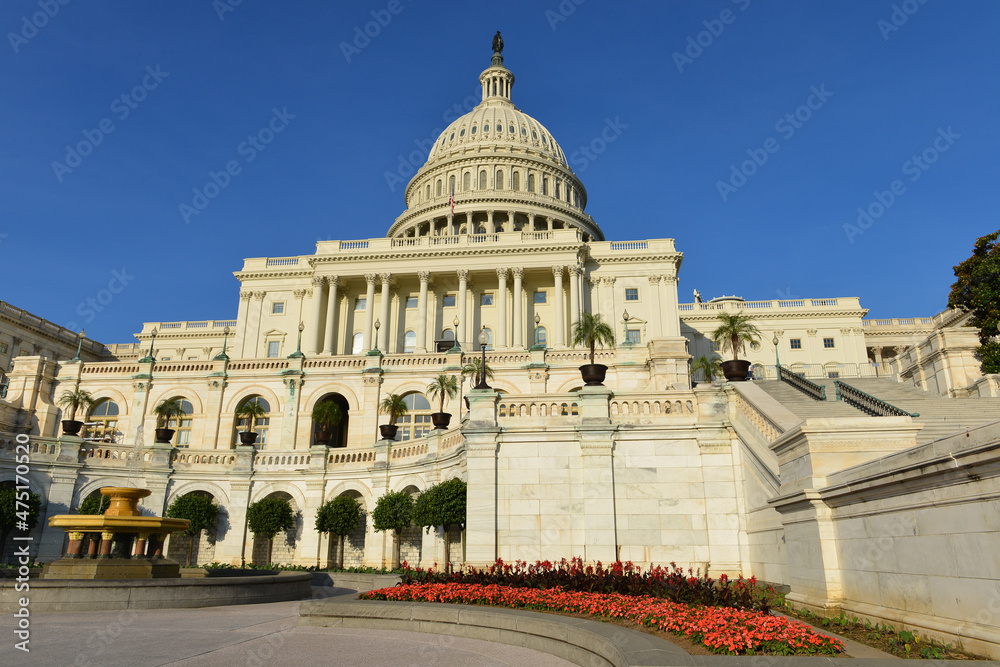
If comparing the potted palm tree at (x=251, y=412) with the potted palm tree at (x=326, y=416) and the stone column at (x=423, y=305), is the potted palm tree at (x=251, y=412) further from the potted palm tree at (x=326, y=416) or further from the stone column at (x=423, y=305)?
the stone column at (x=423, y=305)

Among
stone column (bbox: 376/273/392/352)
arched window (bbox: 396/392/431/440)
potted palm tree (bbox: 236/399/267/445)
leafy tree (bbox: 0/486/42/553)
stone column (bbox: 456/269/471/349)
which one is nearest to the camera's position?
A: leafy tree (bbox: 0/486/42/553)

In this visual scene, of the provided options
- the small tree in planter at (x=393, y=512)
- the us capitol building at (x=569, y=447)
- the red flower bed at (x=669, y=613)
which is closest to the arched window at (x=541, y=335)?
the us capitol building at (x=569, y=447)

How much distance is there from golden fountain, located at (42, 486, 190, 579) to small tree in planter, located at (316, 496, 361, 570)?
997 cm

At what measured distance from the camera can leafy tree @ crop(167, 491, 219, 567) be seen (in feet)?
107

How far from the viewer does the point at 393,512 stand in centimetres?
2881

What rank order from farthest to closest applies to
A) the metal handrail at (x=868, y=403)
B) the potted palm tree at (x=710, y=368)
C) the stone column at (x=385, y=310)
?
the stone column at (x=385, y=310) → the potted palm tree at (x=710, y=368) → the metal handrail at (x=868, y=403)

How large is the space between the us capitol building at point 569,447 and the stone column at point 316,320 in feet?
0.75

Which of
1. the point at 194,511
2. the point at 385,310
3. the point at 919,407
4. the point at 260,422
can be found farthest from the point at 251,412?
the point at 919,407

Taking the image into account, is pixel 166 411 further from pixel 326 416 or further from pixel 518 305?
pixel 518 305

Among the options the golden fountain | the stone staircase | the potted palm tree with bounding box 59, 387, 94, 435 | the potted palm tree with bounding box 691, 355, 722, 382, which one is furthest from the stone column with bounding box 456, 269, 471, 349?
the golden fountain

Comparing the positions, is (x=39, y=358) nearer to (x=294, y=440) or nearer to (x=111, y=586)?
(x=294, y=440)

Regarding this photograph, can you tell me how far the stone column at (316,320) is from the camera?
253 feet

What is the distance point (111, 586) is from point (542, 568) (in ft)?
34.1

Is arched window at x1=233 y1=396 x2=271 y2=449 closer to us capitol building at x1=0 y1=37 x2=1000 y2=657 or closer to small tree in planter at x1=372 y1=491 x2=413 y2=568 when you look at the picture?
us capitol building at x1=0 y1=37 x2=1000 y2=657
